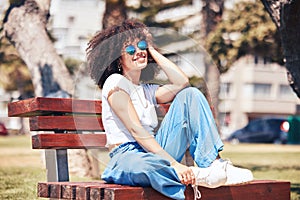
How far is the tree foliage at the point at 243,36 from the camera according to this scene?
17938 millimetres

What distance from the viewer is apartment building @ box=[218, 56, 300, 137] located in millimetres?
53188

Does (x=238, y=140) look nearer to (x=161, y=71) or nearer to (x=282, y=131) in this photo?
(x=282, y=131)

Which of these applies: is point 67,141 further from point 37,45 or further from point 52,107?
point 37,45

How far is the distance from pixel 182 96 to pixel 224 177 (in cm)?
52

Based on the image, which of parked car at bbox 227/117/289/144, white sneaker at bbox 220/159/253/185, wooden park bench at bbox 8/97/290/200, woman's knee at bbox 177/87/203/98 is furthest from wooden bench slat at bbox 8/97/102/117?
parked car at bbox 227/117/289/144

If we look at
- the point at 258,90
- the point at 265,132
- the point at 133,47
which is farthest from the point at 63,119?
the point at 258,90

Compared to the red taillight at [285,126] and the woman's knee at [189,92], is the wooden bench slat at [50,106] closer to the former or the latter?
the woman's knee at [189,92]

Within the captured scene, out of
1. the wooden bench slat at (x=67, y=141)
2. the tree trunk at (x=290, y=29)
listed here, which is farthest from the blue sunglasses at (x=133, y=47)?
the tree trunk at (x=290, y=29)

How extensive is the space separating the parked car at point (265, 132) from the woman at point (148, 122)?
2774cm

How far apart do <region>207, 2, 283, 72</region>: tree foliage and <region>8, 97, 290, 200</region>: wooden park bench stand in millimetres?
13275

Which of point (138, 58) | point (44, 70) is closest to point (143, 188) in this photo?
point (138, 58)

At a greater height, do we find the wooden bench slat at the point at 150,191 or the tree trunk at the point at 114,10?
the tree trunk at the point at 114,10

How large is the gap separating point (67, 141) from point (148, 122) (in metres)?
0.62

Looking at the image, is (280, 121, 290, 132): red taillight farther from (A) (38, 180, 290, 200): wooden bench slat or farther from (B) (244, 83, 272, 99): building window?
(A) (38, 180, 290, 200): wooden bench slat
